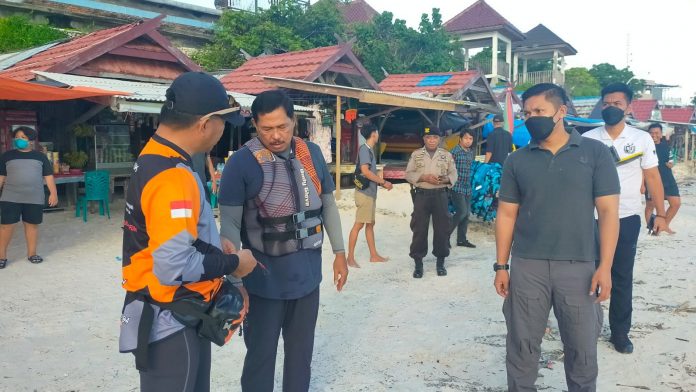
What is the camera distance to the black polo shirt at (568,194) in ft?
9.34

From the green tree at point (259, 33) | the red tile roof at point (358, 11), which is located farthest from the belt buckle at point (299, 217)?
the red tile roof at point (358, 11)

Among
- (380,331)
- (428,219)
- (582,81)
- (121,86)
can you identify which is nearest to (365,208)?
(428,219)

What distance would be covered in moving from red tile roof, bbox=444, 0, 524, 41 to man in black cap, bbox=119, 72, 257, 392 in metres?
29.8

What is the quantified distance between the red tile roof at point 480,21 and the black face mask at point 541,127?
28429 millimetres

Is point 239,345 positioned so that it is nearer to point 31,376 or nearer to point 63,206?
point 31,376

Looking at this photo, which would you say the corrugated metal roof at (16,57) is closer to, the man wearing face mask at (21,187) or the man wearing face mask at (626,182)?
the man wearing face mask at (21,187)

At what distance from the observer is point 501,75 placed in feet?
98.6

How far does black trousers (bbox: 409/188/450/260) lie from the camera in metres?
6.31

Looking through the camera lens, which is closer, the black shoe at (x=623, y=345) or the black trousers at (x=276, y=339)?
the black trousers at (x=276, y=339)

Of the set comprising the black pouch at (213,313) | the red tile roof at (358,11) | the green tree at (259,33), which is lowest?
the black pouch at (213,313)

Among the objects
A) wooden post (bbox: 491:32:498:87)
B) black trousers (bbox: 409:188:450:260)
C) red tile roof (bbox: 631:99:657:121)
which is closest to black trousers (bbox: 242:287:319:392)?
black trousers (bbox: 409:188:450:260)

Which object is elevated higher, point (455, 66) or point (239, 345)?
point (455, 66)

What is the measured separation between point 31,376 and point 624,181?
4466 mm

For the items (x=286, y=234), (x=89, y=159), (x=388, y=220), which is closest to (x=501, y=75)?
(x=388, y=220)
